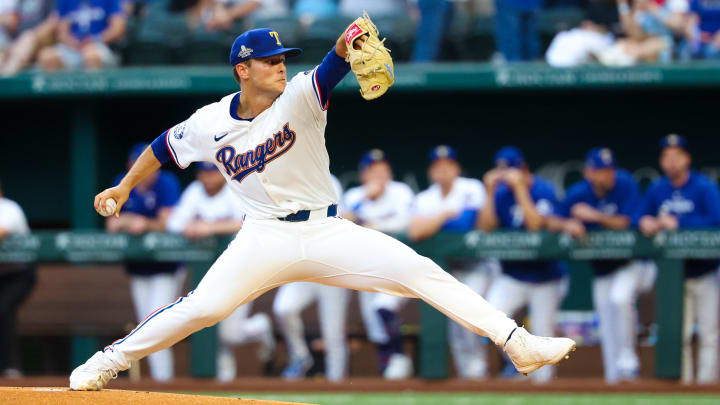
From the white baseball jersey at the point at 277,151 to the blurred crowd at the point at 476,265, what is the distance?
2.87 meters

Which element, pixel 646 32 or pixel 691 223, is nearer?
pixel 691 223

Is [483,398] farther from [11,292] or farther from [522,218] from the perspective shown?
[11,292]

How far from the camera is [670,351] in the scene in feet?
22.9

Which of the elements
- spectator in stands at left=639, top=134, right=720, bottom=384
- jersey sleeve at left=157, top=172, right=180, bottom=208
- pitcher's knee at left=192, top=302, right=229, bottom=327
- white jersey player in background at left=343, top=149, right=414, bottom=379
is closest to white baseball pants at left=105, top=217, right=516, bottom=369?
pitcher's knee at left=192, top=302, right=229, bottom=327

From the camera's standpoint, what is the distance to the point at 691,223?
719 centimetres

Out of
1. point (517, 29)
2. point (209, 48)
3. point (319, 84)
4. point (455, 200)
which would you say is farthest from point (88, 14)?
point (319, 84)

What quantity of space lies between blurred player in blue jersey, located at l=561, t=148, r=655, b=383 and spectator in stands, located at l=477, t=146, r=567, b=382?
22 cm

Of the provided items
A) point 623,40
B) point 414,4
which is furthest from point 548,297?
point 414,4

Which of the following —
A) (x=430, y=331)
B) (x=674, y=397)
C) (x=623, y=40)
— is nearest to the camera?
(x=674, y=397)

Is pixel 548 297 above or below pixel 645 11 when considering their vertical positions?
below

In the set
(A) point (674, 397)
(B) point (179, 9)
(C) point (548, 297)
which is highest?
(B) point (179, 9)

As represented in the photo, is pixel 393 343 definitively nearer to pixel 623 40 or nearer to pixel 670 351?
pixel 670 351

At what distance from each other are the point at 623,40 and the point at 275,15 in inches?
119

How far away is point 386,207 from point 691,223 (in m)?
2.10
